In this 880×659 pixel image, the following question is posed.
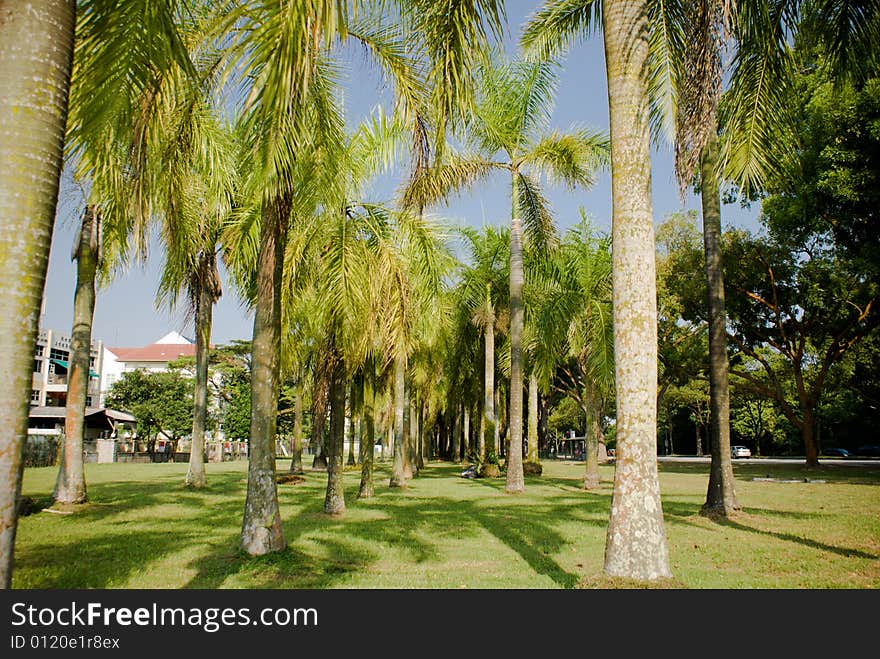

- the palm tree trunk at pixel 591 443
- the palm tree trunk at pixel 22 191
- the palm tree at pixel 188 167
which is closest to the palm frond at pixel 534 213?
the palm tree trunk at pixel 591 443

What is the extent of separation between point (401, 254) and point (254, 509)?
207 inches

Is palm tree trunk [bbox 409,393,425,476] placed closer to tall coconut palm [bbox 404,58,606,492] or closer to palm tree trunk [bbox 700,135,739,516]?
tall coconut palm [bbox 404,58,606,492]

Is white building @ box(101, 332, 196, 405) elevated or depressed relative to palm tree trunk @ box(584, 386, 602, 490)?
elevated

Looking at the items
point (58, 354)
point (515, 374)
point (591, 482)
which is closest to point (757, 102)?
point (515, 374)

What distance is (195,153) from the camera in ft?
24.9

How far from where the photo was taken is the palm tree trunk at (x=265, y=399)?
7.82m

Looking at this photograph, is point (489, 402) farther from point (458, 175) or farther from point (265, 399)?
point (265, 399)

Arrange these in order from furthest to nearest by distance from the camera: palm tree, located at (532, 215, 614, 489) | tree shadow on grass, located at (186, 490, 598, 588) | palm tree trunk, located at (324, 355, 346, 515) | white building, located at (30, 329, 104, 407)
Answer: white building, located at (30, 329, 104, 407), palm tree, located at (532, 215, 614, 489), palm tree trunk, located at (324, 355, 346, 515), tree shadow on grass, located at (186, 490, 598, 588)

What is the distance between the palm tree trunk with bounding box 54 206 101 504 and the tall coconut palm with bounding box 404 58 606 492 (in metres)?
8.99

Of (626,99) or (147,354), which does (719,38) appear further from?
(147,354)

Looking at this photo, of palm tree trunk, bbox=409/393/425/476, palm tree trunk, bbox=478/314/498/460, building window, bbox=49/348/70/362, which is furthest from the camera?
building window, bbox=49/348/70/362

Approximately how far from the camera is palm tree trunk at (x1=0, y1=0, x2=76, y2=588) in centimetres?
291

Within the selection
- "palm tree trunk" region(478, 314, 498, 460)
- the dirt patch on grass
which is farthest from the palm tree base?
the dirt patch on grass
